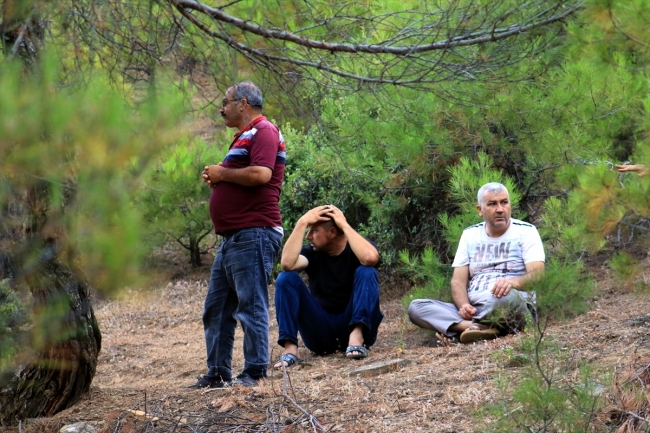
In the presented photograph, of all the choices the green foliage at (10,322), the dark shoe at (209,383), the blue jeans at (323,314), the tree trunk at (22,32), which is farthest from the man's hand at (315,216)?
the green foliage at (10,322)

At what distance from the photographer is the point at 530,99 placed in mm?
6516

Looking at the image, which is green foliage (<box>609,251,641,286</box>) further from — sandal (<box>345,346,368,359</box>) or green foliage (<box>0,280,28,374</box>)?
sandal (<box>345,346,368,359</box>)

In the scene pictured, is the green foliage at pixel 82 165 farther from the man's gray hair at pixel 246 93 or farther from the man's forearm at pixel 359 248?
the man's forearm at pixel 359 248

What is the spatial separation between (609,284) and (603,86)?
167 centimetres

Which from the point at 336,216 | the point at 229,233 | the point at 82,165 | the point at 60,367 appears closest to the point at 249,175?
the point at 229,233

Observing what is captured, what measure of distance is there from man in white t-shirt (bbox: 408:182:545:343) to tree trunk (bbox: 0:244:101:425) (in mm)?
2264

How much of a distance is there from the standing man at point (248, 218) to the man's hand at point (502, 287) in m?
1.46

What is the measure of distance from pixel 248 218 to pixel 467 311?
1.68 m

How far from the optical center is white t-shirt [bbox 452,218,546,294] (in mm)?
5453

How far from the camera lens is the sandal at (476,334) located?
17.4ft

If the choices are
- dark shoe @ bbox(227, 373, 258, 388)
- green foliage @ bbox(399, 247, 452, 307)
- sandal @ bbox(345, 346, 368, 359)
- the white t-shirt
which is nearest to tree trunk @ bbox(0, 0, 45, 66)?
dark shoe @ bbox(227, 373, 258, 388)

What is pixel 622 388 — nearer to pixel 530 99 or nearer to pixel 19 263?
pixel 19 263

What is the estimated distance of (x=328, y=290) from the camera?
5723 mm

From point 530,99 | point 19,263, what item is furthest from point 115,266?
point 530,99
